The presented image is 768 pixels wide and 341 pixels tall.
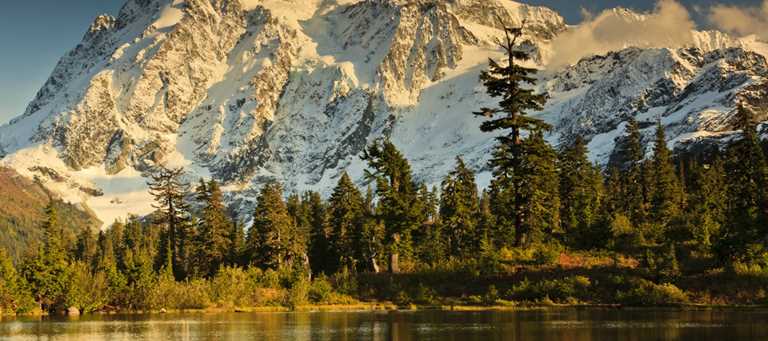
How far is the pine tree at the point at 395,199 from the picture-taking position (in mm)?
67688

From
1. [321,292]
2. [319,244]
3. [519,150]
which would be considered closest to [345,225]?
[319,244]

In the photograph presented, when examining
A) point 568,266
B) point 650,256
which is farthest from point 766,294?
point 568,266

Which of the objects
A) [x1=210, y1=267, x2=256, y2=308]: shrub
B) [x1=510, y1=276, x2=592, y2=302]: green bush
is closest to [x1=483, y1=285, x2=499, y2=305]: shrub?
[x1=510, y1=276, x2=592, y2=302]: green bush

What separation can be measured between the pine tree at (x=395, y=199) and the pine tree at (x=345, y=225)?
31117mm

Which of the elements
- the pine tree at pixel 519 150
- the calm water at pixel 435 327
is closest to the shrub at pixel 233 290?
the calm water at pixel 435 327

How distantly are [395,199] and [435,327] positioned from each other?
2675 cm

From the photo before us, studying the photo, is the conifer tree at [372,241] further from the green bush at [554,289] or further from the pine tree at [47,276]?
the pine tree at [47,276]

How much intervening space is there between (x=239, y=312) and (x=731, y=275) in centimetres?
2985

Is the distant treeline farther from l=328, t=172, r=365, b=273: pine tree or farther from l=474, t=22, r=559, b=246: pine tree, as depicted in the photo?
l=328, t=172, r=365, b=273: pine tree

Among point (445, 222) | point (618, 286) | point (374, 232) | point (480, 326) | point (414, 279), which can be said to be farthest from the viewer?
point (445, 222)

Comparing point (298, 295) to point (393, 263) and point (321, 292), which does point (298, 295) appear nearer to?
point (321, 292)

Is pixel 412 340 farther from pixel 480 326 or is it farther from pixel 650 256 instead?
pixel 650 256

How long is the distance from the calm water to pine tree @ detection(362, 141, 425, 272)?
47.2ft

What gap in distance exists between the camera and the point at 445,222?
4641 inches
